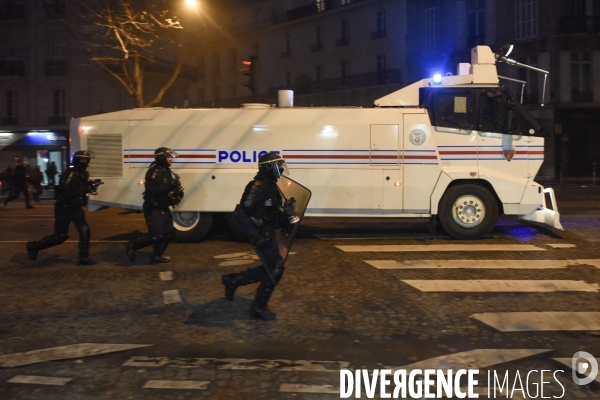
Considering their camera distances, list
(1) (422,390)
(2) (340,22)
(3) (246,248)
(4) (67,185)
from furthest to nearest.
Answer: (2) (340,22) → (3) (246,248) → (4) (67,185) → (1) (422,390)

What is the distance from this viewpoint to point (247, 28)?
47656 mm

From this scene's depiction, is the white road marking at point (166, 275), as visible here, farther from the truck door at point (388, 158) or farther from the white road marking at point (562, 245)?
the white road marking at point (562, 245)

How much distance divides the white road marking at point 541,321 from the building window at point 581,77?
30.6 metres

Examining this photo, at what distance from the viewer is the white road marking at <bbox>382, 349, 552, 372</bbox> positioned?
485 centimetres

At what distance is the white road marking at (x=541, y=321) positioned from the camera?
19.0 feet

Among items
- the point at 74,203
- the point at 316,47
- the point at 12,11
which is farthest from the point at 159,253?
the point at 316,47

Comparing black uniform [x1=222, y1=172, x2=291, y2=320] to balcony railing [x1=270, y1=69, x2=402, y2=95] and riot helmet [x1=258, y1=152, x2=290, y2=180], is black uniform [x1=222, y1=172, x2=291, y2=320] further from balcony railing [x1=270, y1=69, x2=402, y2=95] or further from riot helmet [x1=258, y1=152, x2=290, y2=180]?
balcony railing [x1=270, y1=69, x2=402, y2=95]

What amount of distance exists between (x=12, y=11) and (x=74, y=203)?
33817 millimetres

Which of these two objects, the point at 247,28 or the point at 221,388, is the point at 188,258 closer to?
the point at 221,388

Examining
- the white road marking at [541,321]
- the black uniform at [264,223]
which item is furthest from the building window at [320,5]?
the white road marking at [541,321]

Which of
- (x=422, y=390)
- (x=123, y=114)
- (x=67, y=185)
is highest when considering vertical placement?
(x=123, y=114)

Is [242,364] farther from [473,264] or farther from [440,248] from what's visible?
[440,248]

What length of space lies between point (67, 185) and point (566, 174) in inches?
1221

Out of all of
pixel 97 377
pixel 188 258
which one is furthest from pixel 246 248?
pixel 97 377
